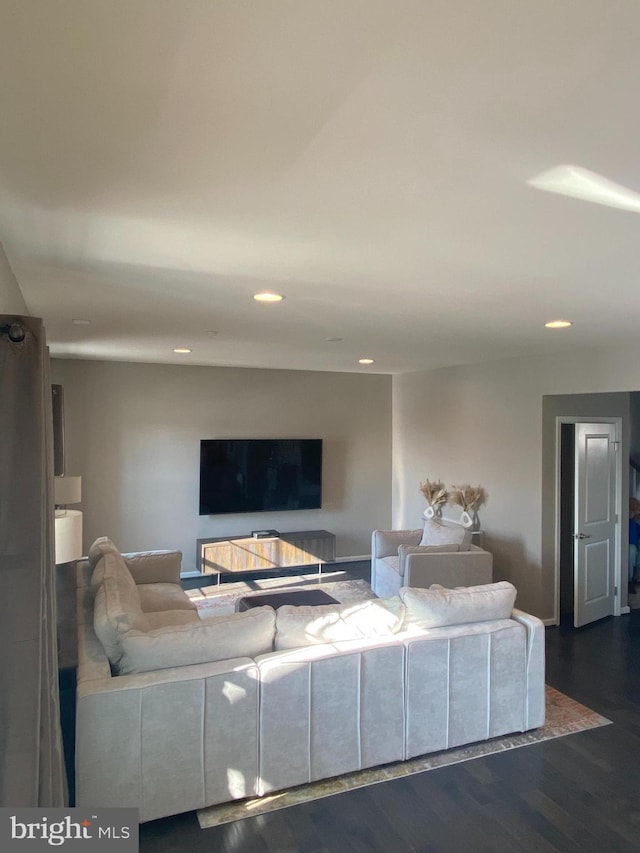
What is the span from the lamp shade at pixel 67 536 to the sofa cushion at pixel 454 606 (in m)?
2.22

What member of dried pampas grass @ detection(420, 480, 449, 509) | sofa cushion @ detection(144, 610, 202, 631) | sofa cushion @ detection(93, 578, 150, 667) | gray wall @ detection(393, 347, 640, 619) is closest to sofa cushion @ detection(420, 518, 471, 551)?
gray wall @ detection(393, 347, 640, 619)

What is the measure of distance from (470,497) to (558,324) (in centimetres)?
288

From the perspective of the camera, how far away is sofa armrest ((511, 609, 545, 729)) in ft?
11.4

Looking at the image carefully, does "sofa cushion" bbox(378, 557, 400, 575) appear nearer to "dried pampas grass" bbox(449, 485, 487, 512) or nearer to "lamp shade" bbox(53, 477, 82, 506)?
"dried pampas grass" bbox(449, 485, 487, 512)

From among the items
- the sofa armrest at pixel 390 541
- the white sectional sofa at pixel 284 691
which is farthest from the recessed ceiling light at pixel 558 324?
the sofa armrest at pixel 390 541

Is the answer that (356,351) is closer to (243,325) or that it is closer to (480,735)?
(243,325)

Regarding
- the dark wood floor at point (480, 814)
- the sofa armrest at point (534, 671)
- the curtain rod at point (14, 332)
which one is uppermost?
the curtain rod at point (14, 332)

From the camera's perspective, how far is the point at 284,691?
2891 mm

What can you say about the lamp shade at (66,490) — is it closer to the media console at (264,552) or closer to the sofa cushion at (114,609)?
the sofa cushion at (114,609)

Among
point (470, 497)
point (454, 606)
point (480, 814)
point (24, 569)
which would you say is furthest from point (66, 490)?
point (470, 497)

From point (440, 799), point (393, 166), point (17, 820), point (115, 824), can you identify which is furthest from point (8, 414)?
point (440, 799)

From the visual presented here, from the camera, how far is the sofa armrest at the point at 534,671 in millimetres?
3473

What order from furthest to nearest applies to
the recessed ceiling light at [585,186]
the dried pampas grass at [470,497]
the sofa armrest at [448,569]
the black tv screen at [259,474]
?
the black tv screen at [259,474]
the dried pampas grass at [470,497]
the sofa armrest at [448,569]
the recessed ceiling light at [585,186]

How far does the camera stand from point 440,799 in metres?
2.90
